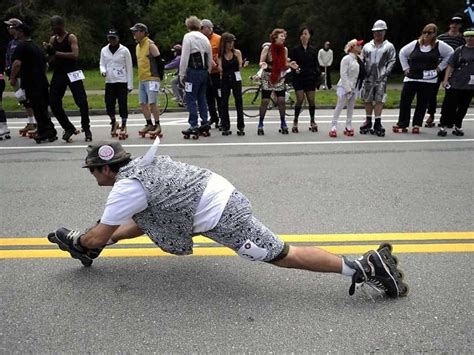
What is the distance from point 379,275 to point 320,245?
837mm

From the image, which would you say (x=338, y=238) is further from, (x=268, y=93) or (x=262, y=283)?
(x=268, y=93)

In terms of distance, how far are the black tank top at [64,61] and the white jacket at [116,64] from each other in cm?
50

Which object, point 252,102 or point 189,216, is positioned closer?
point 189,216

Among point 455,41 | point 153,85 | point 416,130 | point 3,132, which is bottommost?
point 3,132

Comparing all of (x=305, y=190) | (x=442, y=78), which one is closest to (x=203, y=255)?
(x=305, y=190)

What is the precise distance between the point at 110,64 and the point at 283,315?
6238mm

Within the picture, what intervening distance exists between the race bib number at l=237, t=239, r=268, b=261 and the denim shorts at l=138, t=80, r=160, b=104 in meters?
5.71

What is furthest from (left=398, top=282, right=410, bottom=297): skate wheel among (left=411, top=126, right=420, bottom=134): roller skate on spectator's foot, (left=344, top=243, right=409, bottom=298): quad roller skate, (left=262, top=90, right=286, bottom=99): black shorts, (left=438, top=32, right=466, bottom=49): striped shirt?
(left=438, top=32, right=466, bottom=49): striped shirt

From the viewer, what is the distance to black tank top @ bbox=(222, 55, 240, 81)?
26.5 ft

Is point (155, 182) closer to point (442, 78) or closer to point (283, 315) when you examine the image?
point (283, 315)

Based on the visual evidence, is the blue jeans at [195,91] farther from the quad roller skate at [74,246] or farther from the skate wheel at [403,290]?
the skate wheel at [403,290]

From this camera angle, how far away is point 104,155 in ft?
9.71

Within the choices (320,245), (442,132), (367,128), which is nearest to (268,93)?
(367,128)

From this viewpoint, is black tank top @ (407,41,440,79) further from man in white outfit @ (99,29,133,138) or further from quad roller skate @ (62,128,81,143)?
quad roller skate @ (62,128,81,143)
